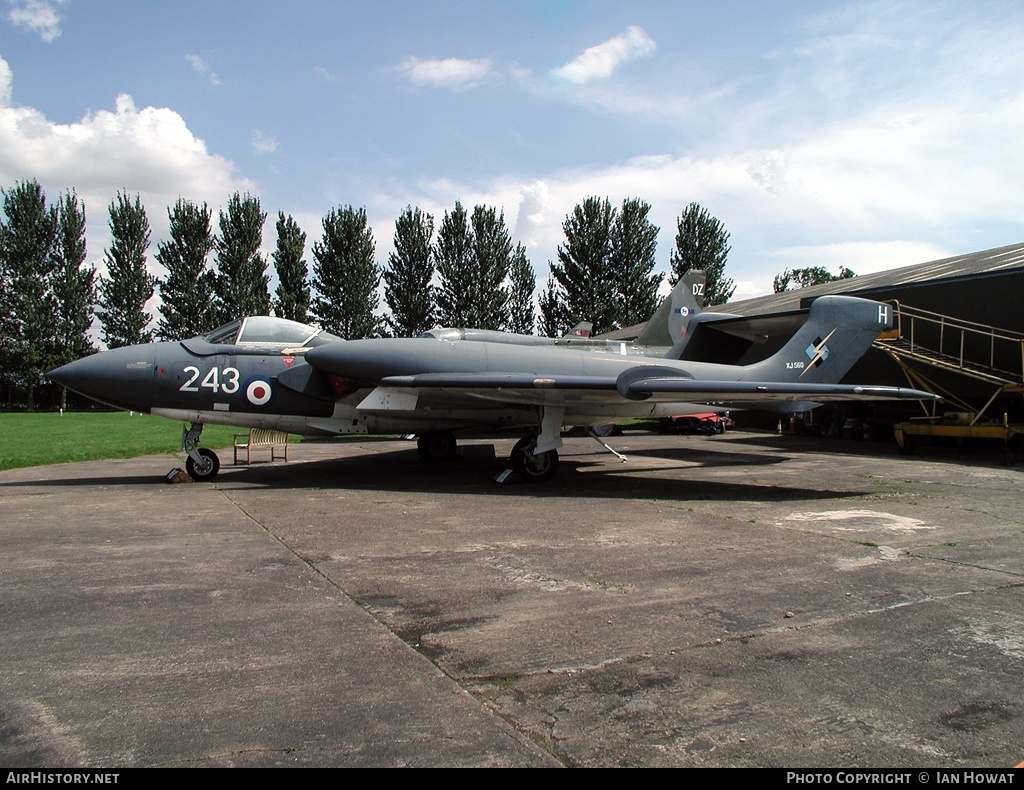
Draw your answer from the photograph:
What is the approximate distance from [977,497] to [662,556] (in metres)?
5.99

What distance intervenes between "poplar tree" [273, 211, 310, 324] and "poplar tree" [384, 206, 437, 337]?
17.6 feet

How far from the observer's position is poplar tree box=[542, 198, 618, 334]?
148ft

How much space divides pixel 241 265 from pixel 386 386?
3881 cm

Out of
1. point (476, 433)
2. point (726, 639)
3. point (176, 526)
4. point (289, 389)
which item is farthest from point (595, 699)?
point (476, 433)

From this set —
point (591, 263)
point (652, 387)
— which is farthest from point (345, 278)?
point (652, 387)

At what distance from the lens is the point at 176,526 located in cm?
686

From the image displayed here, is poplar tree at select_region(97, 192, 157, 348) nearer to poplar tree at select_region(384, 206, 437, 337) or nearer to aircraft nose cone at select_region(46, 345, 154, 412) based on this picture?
poplar tree at select_region(384, 206, 437, 337)

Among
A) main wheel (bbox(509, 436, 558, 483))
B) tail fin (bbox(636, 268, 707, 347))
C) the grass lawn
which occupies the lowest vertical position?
the grass lawn

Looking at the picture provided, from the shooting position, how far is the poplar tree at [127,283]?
150ft

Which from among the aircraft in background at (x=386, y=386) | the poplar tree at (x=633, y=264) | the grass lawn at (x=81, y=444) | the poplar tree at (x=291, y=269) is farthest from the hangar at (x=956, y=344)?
the poplar tree at (x=291, y=269)

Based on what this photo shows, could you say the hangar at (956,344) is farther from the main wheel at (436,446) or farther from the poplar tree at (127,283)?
the poplar tree at (127,283)

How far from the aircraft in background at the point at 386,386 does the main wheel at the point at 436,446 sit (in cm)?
213

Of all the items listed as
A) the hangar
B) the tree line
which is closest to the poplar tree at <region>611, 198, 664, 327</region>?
the tree line

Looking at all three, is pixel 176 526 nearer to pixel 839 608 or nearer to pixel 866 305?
pixel 839 608
